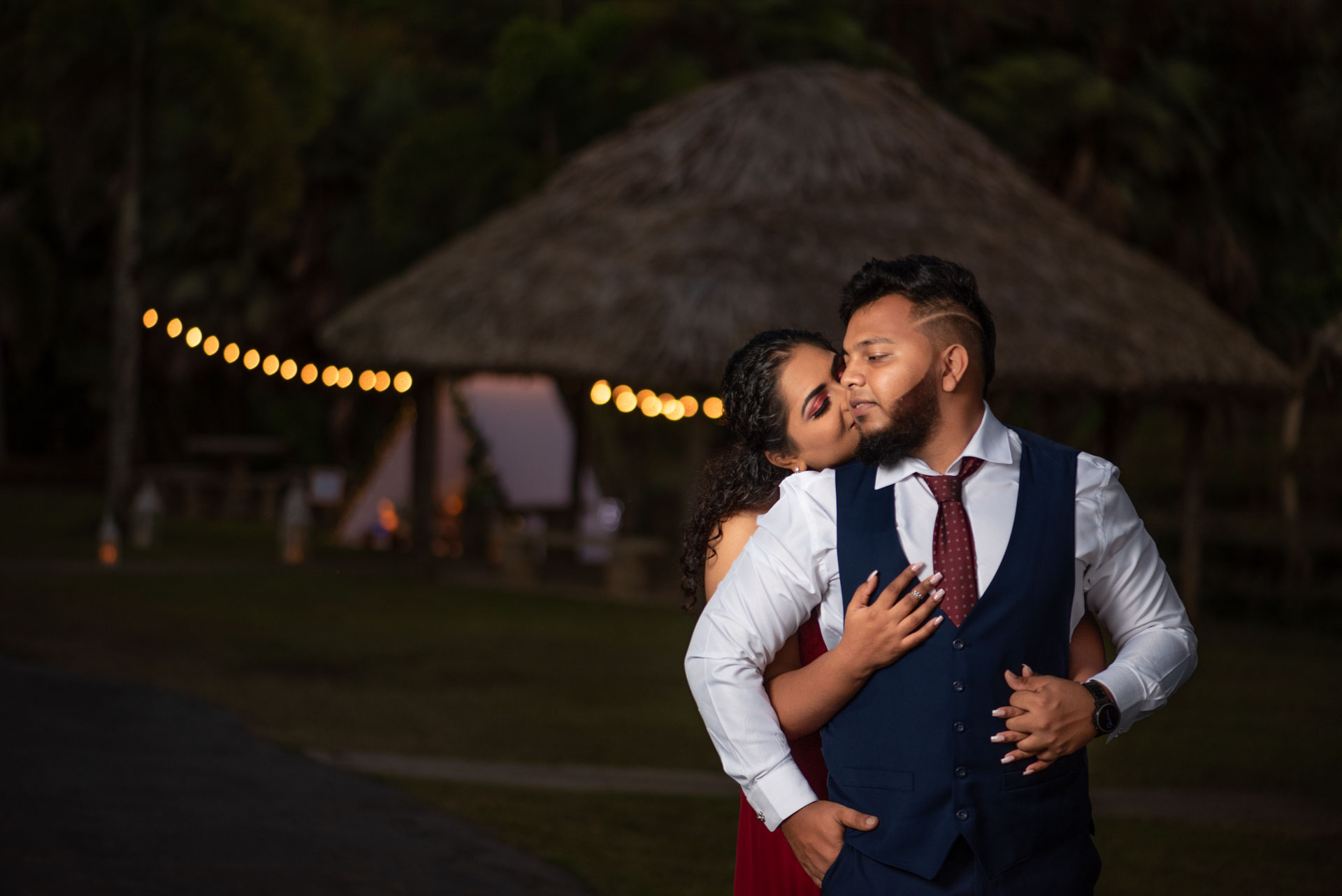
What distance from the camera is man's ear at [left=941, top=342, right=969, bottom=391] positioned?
275 centimetres

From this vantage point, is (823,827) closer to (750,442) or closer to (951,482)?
(951,482)

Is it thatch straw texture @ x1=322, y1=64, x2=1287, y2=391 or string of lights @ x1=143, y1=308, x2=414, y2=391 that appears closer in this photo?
thatch straw texture @ x1=322, y1=64, x2=1287, y2=391

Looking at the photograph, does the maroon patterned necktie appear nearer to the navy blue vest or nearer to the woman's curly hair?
the navy blue vest

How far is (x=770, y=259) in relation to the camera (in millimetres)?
14852

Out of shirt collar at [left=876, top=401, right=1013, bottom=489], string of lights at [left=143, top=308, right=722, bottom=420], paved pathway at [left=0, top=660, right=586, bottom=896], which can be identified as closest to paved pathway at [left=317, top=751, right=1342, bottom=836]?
paved pathway at [left=0, top=660, right=586, bottom=896]

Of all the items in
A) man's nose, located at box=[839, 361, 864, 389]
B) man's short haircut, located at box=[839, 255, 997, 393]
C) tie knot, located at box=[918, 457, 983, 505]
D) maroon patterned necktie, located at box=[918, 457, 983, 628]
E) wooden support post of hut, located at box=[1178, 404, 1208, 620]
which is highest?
man's short haircut, located at box=[839, 255, 997, 393]

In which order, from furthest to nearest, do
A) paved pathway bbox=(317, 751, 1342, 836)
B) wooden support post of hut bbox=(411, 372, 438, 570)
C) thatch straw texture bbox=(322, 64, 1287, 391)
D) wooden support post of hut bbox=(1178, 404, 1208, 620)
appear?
1. wooden support post of hut bbox=(411, 372, 438, 570)
2. wooden support post of hut bbox=(1178, 404, 1208, 620)
3. thatch straw texture bbox=(322, 64, 1287, 391)
4. paved pathway bbox=(317, 751, 1342, 836)

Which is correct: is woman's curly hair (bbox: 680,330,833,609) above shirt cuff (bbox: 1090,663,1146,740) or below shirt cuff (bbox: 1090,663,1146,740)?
above

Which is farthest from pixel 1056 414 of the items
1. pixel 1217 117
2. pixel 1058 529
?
pixel 1058 529

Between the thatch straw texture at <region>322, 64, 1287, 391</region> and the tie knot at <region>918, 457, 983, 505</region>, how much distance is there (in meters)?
11.4

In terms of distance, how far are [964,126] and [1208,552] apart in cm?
719

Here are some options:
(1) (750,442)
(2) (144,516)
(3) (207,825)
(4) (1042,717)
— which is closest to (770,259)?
(2) (144,516)

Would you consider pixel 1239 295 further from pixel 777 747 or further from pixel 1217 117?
pixel 777 747

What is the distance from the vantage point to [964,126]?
17609 millimetres
